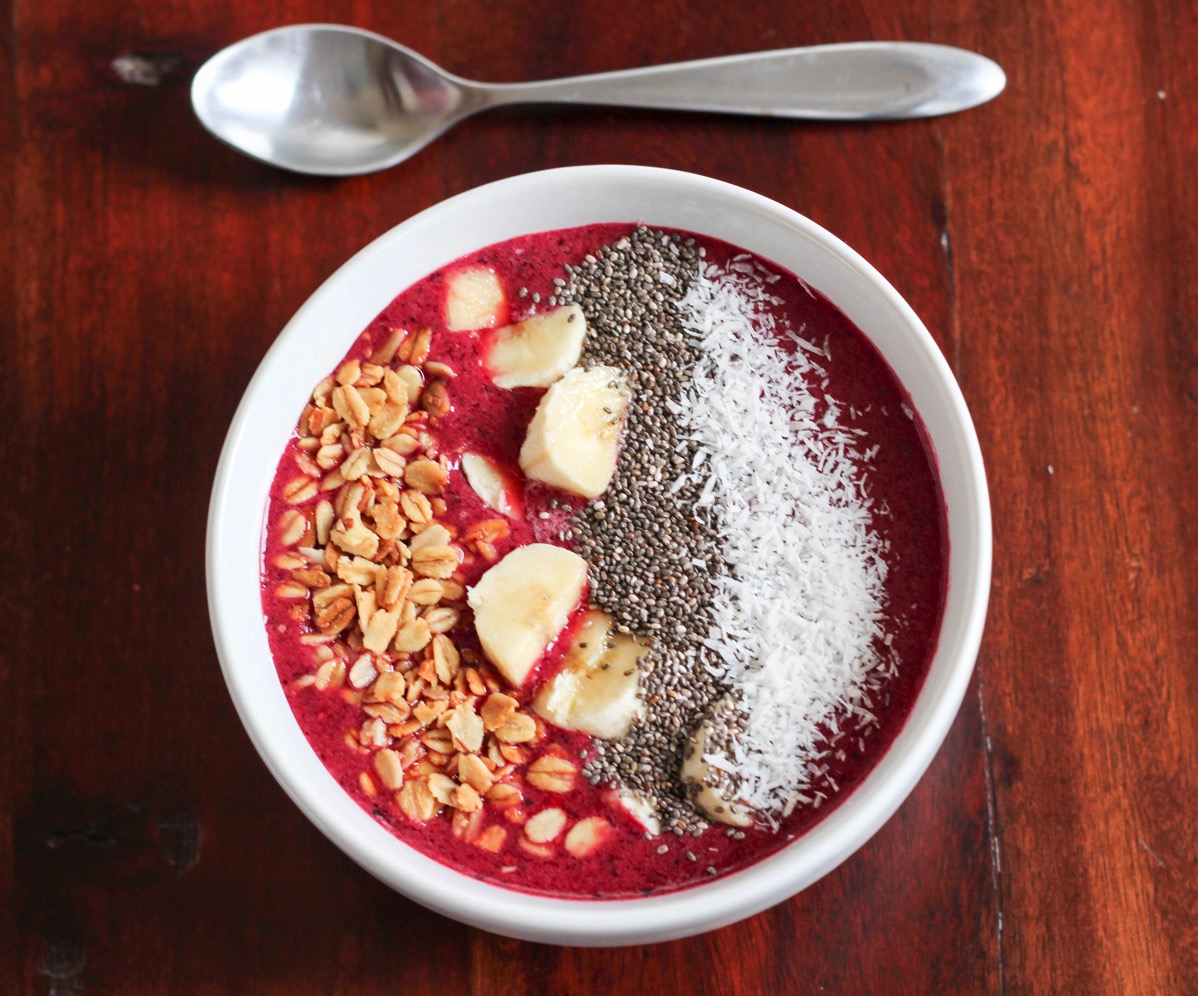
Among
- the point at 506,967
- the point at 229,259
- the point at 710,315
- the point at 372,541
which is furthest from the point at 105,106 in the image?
the point at 506,967

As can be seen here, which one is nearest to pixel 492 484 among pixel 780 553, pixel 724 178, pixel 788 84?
pixel 780 553

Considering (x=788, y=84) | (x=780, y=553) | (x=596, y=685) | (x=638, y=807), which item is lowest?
(x=638, y=807)

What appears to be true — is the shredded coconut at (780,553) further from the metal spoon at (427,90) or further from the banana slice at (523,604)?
the metal spoon at (427,90)

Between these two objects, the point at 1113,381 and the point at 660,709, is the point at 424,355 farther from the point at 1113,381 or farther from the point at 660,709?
the point at 1113,381

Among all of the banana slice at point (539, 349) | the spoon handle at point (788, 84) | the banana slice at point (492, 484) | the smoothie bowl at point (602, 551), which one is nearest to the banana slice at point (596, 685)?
the smoothie bowl at point (602, 551)

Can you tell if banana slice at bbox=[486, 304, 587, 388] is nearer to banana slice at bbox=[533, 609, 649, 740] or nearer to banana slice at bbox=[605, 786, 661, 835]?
banana slice at bbox=[533, 609, 649, 740]

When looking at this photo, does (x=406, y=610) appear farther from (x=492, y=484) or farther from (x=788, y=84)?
(x=788, y=84)

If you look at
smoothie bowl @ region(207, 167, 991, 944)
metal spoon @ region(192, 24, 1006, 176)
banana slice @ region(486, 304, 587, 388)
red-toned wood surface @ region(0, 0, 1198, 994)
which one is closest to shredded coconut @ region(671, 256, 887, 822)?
smoothie bowl @ region(207, 167, 991, 944)
